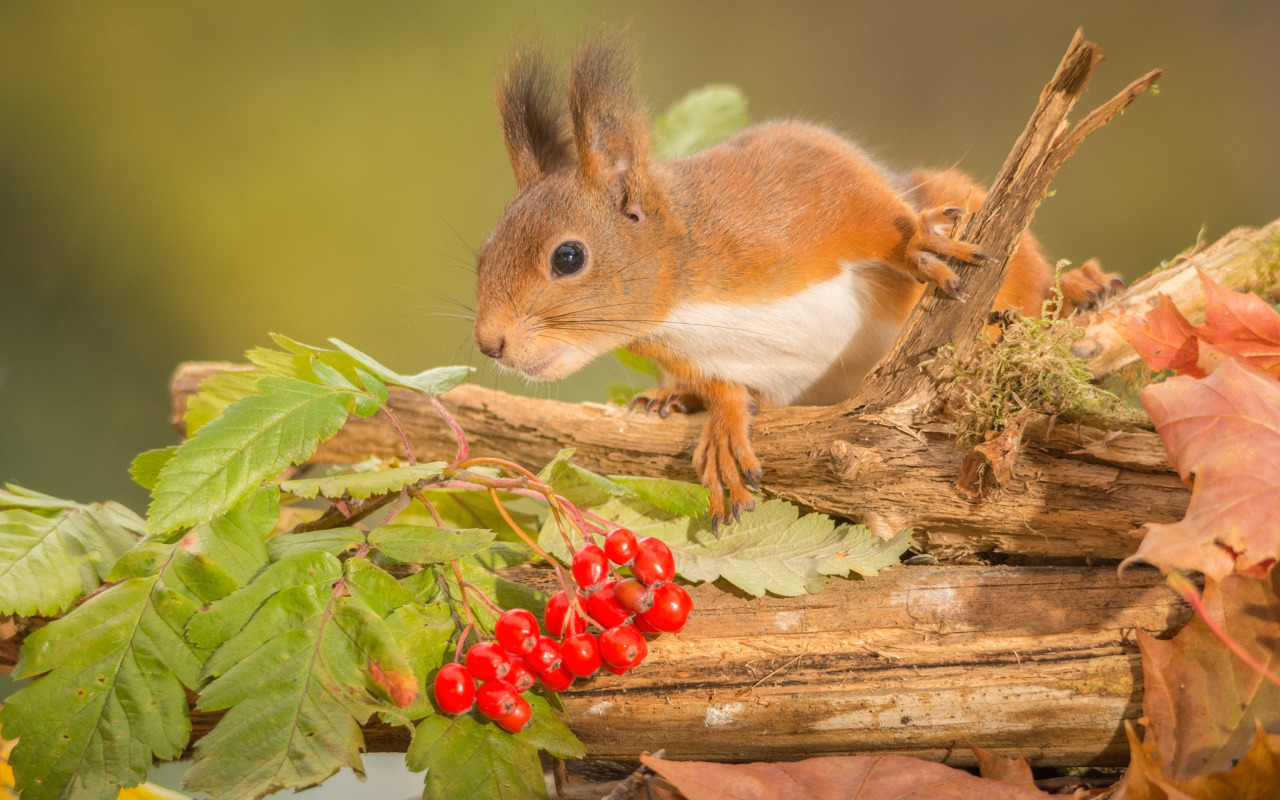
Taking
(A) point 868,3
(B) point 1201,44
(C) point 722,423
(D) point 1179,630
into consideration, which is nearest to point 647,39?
(A) point 868,3

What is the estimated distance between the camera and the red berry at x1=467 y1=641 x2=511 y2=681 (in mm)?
667

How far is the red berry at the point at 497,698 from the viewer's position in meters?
0.66

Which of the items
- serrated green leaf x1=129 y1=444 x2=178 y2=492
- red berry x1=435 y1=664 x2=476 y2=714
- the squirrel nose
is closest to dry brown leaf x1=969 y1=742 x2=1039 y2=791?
red berry x1=435 y1=664 x2=476 y2=714

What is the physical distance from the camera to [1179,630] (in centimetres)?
74

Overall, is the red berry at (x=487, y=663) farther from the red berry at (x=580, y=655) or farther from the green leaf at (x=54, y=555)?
the green leaf at (x=54, y=555)

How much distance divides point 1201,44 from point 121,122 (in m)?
2.22

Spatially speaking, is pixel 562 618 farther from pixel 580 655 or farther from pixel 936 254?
pixel 936 254

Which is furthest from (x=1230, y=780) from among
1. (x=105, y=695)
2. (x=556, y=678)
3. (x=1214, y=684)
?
(x=105, y=695)

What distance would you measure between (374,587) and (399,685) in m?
0.09

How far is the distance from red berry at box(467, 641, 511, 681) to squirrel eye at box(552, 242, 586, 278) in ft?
1.58

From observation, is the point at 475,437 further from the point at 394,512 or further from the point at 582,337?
the point at 394,512

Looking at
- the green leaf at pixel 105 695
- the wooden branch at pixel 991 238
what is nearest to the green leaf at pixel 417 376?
the green leaf at pixel 105 695

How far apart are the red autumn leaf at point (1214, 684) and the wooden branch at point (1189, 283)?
0.42m

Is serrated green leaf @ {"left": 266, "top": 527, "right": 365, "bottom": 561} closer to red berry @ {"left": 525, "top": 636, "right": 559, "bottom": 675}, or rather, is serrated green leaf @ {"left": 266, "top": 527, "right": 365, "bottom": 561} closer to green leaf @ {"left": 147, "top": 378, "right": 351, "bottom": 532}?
green leaf @ {"left": 147, "top": 378, "right": 351, "bottom": 532}
